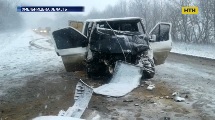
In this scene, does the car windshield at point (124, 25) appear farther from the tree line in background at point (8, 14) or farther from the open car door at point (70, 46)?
the tree line in background at point (8, 14)

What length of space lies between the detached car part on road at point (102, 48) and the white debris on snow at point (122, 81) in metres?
0.27

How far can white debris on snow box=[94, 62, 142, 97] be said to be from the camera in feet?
25.4

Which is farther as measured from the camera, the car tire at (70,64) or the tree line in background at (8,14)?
the tree line in background at (8,14)

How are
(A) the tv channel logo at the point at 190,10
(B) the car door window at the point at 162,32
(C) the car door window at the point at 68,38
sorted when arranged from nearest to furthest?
1. (C) the car door window at the point at 68,38
2. (B) the car door window at the point at 162,32
3. (A) the tv channel logo at the point at 190,10

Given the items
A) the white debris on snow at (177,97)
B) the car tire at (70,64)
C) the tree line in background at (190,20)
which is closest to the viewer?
the white debris on snow at (177,97)

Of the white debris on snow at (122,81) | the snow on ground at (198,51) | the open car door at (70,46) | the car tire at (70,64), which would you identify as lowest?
the snow on ground at (198,51)

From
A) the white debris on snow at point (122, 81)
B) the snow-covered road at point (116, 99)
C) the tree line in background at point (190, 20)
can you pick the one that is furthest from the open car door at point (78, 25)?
the tree line in background at point (190, 20)

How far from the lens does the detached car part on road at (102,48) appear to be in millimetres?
8742

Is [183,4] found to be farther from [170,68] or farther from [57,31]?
[57,31]

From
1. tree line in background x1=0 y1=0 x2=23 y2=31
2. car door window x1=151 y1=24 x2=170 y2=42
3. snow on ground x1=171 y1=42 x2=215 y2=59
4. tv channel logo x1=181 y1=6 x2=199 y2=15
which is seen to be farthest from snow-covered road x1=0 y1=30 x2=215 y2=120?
tree line in background x1=0 y1=0 x2=23 y2=31

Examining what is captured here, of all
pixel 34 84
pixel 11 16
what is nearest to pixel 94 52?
pixel 34 84

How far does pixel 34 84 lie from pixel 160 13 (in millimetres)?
23840

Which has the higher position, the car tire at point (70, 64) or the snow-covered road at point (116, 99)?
the car tire at point (70, 64)

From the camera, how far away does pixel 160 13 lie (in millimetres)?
30797
